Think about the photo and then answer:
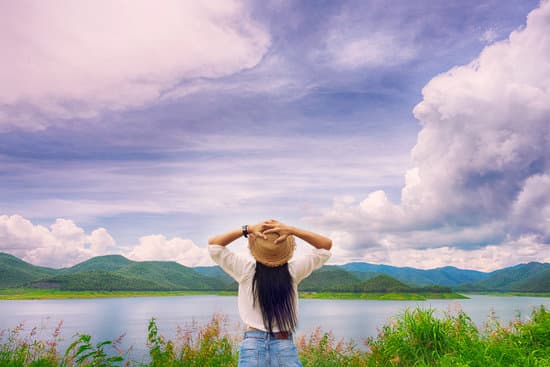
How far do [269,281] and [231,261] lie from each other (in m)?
0.33

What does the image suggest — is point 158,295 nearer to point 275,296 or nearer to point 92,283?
point 92,283

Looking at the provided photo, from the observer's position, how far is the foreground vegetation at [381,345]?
25.6 feet

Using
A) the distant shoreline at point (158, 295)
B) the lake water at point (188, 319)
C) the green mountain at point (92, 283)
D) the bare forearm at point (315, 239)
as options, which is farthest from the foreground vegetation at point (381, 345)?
the green mountain at point (92, 283)

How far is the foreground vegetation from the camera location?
7789 mm

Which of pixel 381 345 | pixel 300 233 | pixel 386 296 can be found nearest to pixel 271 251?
pixel 300 233

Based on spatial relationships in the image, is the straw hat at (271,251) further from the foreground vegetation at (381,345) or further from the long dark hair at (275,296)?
the foreground vegetation at (381,345)

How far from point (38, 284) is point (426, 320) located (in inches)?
5987

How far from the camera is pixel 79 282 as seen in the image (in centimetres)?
12850

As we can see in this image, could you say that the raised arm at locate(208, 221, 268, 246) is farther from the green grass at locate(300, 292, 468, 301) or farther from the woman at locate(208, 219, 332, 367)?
the green grass at locate(300, 292, 468, 301)

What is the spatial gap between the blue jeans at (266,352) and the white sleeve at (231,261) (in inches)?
17.6

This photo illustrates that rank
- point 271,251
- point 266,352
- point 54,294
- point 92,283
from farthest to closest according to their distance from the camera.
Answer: point 92,283 → point 54,294 → point 271,251 → point 266,352

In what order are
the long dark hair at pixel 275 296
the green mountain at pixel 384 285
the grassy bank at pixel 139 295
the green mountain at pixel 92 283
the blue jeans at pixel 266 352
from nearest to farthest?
1. the blue jeans at pixel 266 352
2. the long dark hair at pixel 275 296
3. the grassy bank at pixel 139 295
4. the green mountain at pixel 384 285
5. the green mountain at pixel 92 283

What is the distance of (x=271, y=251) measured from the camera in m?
3.06

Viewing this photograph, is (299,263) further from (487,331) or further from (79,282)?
(79,282)
